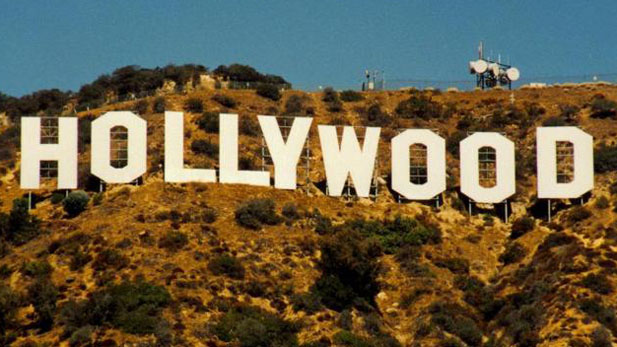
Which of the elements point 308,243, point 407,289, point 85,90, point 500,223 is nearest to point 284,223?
point 308,243

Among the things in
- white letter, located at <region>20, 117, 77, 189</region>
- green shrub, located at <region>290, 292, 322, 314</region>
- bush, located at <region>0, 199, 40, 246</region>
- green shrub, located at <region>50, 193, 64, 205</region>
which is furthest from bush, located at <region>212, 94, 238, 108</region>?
green shrub, located at <region>290, 292, 322, 314</region>

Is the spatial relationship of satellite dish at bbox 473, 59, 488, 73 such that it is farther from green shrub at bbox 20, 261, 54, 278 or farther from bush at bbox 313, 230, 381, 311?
green shrub at bbox 20, 261, 54, 278

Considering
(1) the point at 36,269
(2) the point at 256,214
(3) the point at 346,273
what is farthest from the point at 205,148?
(1) the point at 36,269

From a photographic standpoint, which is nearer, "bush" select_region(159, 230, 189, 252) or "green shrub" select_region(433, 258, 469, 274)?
"bush" select_region(159, 230, 189, 252)

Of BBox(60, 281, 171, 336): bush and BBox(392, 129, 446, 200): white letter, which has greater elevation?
BBox(392, 129, 446, 200): white letter

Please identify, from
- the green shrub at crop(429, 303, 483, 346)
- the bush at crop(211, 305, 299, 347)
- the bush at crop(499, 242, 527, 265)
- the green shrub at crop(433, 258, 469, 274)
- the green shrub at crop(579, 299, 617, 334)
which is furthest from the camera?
the bush at crop(499, 242, 527, 265)

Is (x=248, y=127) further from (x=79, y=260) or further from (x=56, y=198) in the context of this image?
(x=79, y=260)

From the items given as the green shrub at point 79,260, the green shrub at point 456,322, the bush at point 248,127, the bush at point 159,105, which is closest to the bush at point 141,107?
the bush at point 159,105

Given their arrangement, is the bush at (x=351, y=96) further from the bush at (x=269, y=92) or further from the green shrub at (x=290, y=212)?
the green shrub at (x=290, y=212)
